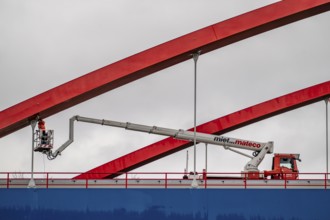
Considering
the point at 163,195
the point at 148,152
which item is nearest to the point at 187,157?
the point at 148,152

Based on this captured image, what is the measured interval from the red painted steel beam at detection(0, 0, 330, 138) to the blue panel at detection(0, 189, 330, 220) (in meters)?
3.31

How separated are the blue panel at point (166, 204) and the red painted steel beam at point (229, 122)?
26.6 ft

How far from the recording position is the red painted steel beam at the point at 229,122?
150 ft

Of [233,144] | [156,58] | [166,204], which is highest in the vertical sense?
A: [156,58]

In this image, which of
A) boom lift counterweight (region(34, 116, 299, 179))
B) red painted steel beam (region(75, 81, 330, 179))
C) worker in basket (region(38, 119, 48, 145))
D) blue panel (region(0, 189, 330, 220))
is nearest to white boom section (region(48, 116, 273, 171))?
boom lift counterweight (region(34, 116, 299, 179))

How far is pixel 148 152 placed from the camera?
4844 cm

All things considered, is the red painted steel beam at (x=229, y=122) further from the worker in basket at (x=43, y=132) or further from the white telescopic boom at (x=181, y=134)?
the worker in basket at (x=43, y=132)

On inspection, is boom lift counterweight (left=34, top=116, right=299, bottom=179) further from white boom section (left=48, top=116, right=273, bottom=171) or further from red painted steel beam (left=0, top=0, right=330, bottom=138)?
red painted steel beam (left=0, top=0, right=330, bottom=138)

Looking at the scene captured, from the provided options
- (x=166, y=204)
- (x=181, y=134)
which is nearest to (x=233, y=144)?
(x=181, y=134)

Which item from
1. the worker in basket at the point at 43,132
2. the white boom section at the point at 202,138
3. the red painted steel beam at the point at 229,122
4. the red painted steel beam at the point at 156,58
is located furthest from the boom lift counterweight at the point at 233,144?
the red painted steel beam at the point at 156,58

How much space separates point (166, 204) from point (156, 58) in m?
5.67

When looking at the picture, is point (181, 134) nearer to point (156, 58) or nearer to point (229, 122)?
point (229, 122)

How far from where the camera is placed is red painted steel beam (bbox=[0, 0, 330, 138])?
37.9 m

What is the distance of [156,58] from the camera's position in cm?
3859
